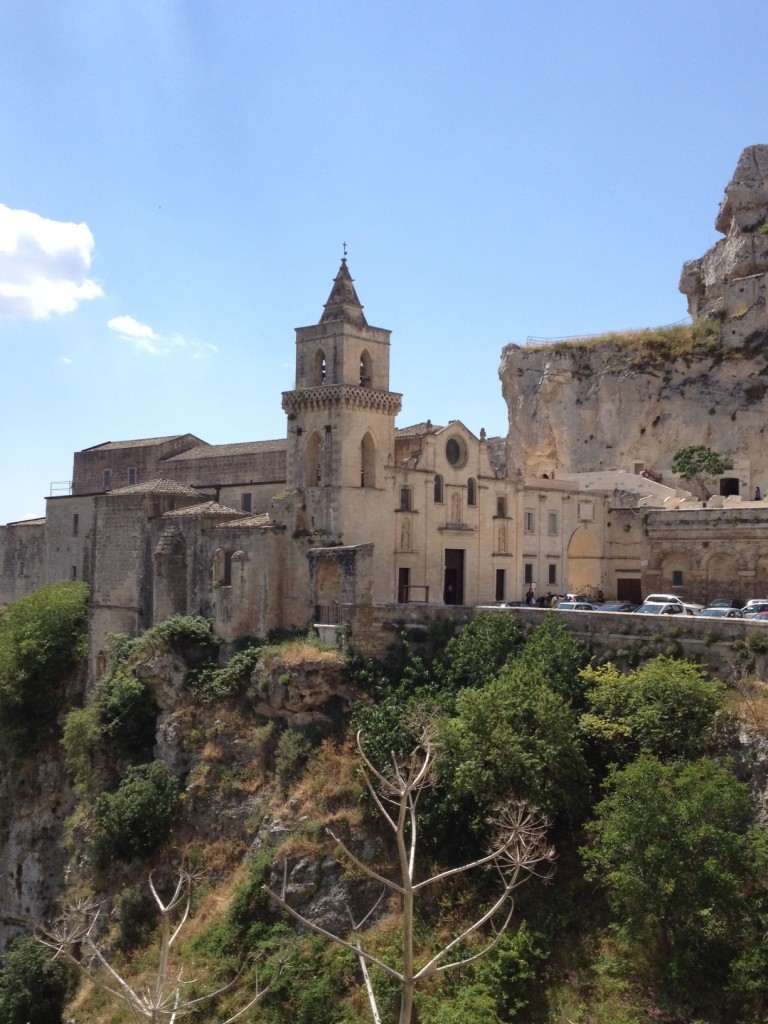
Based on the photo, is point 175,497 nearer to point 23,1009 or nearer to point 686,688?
point 23,1009

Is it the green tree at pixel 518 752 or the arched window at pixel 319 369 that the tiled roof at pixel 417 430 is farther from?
the green tree at pixel 518 752

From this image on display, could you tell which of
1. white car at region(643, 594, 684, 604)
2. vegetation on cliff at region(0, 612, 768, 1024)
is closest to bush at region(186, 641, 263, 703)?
vegetation on cliff at region(0, 612, 768, 1024)

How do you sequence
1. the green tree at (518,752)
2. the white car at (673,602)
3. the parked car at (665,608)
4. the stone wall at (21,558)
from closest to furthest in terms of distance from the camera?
the green tree at (518,752)
the parked car at (665,608)
the white car at (673,602)
the stone wall at (21,558)

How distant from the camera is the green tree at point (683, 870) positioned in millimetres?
19672

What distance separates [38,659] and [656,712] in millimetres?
25964

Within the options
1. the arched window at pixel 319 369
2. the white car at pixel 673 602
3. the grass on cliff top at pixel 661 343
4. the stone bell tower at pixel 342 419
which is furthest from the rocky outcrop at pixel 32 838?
the grass on cliff top at pixel 661 343

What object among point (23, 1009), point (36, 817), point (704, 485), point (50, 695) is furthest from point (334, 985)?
point (704, 485)

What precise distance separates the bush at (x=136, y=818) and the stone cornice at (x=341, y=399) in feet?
45.0

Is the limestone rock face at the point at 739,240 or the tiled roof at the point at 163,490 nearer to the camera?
the tiled roof at the point at 163,490

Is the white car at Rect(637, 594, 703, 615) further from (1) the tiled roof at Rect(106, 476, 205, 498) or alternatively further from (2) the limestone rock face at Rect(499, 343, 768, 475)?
(2) the limestone rock face at Rect(499, 343, 768, 475)

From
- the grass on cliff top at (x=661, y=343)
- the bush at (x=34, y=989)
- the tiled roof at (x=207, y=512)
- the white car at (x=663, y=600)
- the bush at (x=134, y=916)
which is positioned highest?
the grass on cliff top at (x=661, y=343)

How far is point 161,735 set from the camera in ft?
114

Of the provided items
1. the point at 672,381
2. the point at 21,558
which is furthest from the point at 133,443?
the point at 672,381

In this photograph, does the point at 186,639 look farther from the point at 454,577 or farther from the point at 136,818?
the point at 454,577
